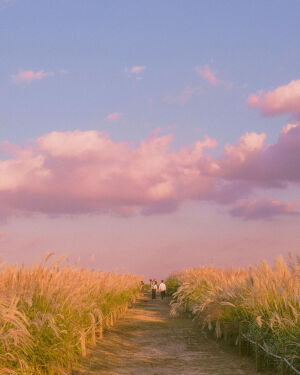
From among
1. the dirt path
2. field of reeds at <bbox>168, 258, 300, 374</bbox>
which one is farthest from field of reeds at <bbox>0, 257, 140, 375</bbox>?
field of reeds at <bbox>168, 258, 300, 374</bbox>

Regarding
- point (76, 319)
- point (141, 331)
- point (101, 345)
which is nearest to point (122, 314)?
point (141, 331)

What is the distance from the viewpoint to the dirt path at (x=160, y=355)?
7562mm

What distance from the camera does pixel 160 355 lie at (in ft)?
28.7

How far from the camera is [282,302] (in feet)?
25.0

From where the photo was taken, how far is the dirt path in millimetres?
7562

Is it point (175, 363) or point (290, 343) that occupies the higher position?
point (290, 343)

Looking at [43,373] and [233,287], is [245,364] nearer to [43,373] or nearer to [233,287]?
[233,287]

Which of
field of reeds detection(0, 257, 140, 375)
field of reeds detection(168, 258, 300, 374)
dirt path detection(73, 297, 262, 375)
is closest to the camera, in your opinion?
field of reeds detection(0, 257, 140, 375)

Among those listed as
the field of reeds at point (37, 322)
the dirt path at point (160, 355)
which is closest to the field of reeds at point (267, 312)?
the dirt path at point (160, 355)

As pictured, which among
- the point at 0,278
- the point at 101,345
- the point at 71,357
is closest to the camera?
the point at 71,357

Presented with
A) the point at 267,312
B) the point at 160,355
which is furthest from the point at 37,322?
the point at 267,312

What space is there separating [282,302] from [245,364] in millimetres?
1387

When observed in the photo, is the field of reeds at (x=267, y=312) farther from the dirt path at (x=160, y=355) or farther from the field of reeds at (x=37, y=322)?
the field of reeds at (x=37, y=322)

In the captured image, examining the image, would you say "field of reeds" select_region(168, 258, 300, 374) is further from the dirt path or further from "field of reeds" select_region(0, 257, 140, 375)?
"field of reeds" select_region(0, 257, 140, 375)
